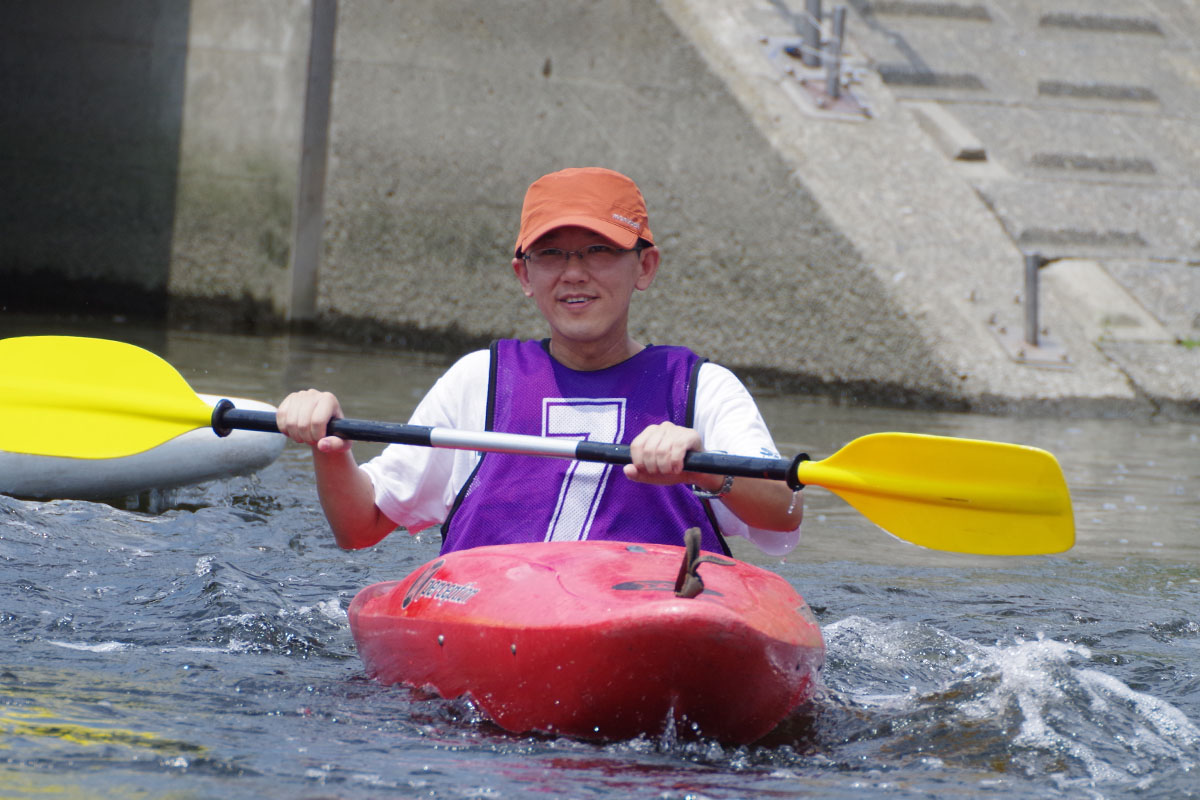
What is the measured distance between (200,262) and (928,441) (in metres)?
7.20

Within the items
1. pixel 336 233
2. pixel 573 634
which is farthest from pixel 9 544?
pixel 336 233

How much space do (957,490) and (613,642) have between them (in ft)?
2.73

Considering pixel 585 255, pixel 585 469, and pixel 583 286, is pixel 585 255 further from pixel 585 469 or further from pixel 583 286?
pixel 585 469

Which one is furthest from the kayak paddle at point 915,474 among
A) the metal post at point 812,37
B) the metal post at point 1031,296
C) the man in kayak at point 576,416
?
the metal post at point 812,37

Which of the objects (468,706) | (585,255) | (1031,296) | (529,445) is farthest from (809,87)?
(468,706)

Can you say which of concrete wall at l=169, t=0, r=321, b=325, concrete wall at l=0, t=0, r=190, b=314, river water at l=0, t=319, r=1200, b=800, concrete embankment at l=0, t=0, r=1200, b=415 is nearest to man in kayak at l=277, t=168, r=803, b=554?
river water at l=0, t=319, r=1200, b=800

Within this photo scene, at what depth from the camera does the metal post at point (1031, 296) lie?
7.42 metres

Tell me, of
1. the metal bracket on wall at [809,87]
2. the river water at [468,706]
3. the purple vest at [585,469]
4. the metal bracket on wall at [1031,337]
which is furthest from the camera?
the metal bracket on wall at [809,87]

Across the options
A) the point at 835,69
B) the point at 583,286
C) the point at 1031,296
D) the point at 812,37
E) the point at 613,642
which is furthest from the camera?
the point at 812,37

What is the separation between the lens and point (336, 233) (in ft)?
27.5

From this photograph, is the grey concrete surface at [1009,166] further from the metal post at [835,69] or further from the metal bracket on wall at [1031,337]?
the metal post at [835,69]

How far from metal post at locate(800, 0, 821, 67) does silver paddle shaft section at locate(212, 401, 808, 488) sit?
22.5 ft

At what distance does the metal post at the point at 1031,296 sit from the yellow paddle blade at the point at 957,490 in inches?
204

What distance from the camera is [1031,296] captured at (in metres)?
7.48
